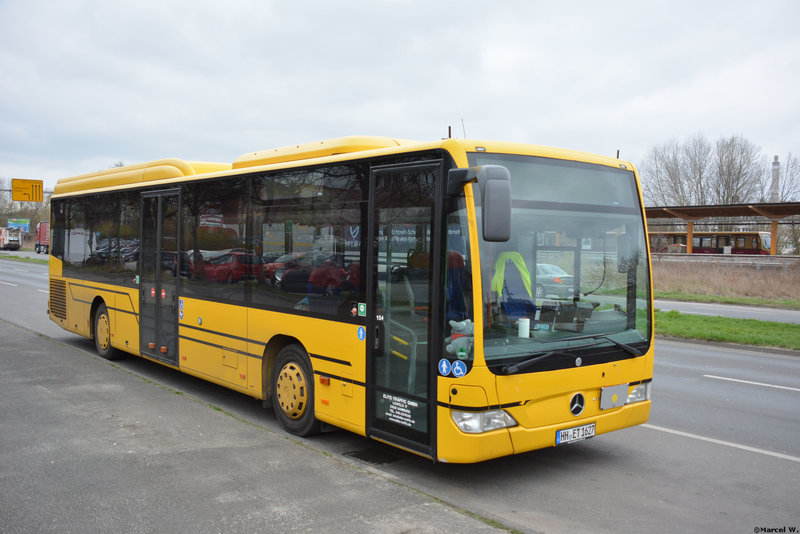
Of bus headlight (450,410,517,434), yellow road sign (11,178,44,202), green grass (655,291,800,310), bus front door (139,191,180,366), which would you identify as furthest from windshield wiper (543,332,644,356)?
yellow road sign (11,178,44,202)

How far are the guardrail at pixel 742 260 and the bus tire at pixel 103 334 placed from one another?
26.7 meters

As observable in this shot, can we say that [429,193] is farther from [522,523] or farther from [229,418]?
[229,418]

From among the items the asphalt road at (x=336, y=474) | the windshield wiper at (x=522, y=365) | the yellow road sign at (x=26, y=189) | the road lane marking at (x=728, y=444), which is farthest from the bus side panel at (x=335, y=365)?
the yellow road sign at (x=26, y=189)

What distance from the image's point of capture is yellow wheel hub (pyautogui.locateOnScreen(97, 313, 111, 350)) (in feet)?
34.4

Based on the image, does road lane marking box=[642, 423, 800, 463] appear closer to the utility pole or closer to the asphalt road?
the asphalt road

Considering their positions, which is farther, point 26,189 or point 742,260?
point 742,260

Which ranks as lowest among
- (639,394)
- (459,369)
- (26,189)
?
(639,394)

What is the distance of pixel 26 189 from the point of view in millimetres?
30719

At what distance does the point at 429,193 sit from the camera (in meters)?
5.11

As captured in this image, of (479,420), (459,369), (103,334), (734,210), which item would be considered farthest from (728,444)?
(734,210)

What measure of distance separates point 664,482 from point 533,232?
2361 millimetres

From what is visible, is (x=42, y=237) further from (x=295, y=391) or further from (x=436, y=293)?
(x=436, y=293)

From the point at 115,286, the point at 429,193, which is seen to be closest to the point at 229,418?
the point at 429,193

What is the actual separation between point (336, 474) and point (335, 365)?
1.03m
